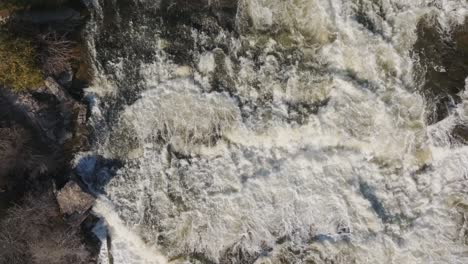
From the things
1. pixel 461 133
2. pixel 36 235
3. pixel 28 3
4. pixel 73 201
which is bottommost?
pixel 36 235

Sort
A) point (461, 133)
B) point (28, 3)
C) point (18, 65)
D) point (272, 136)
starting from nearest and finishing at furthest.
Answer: point (18, 65), point (28, 3), point (461, 133), point (272, 136)

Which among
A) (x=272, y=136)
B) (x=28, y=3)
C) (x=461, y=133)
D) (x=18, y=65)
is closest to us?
(x=18, y=65)

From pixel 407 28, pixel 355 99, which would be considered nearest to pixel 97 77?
pixel 355 99

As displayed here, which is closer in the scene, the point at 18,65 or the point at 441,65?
the point at 18,65

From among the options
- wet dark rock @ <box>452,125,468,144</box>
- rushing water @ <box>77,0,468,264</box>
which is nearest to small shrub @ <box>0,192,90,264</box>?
rushing water @ <box>77,0,468,264</box>

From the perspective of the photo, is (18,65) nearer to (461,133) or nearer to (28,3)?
(28,3)

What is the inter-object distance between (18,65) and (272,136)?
13.3 ft

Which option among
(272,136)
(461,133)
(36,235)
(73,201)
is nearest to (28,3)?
(73,201)

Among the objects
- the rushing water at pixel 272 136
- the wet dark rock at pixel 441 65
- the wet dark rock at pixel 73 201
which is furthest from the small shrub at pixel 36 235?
the wet dark rock at pixel 441 65

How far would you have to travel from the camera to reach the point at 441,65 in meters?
8.30

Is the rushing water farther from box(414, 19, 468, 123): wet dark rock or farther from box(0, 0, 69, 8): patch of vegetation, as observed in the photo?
box(0, 0, 69, 8): patch of vegetation

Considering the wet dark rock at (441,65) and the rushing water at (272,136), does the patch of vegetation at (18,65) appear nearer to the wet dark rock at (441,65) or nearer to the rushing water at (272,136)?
the rushing water at (272,136)

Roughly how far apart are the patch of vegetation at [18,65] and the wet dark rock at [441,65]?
591cm

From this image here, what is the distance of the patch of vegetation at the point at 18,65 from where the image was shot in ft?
25.3
